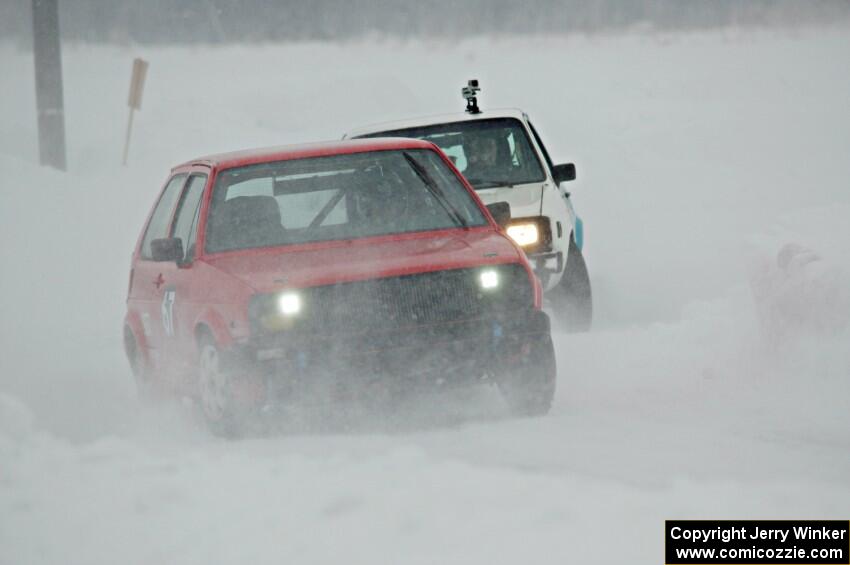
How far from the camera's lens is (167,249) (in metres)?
7.68

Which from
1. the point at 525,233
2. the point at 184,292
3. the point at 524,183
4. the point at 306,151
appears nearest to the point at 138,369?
the point at 184,292

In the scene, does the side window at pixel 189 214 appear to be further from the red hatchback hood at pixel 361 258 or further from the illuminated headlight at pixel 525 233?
the illuminated headlight at pixel 525 233

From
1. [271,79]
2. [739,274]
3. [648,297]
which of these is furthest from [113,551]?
[271,79]

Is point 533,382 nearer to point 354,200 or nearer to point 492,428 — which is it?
point 492,428

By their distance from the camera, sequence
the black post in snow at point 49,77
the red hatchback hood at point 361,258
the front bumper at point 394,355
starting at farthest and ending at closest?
the black post in snow at point 49,77 < the red hatchback hood at point 361,258 < the front bumper at point 394,355

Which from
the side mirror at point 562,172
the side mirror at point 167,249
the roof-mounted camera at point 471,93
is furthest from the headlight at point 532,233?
the side mirror at point 167,249

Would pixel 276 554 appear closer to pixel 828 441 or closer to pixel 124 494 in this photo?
pixel 124 494

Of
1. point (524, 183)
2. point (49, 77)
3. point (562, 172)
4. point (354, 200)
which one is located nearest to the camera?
point (354, 200)

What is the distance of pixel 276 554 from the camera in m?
4.87

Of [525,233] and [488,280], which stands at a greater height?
[525,233]

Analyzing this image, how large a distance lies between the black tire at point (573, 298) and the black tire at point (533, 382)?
11.4 feet

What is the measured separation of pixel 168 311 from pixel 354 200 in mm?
1085

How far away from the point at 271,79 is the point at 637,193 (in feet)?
45.8

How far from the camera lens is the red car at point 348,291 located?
683cm
